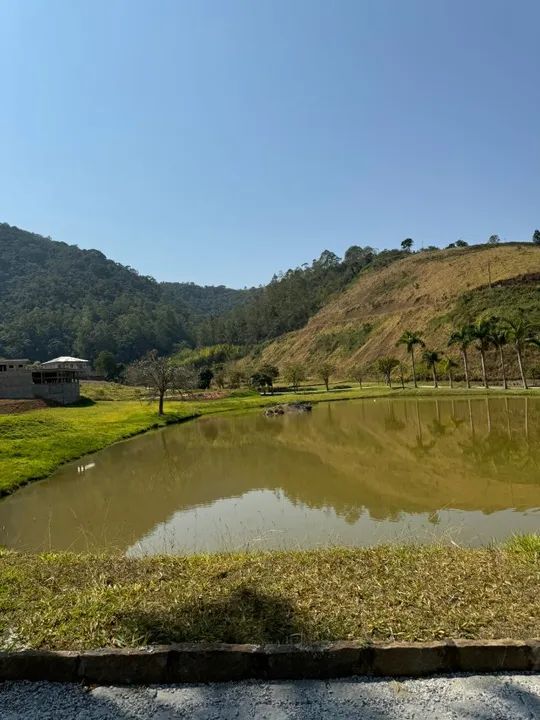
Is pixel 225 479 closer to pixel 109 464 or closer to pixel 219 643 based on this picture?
pixel 109 464

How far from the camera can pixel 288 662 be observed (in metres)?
4.75

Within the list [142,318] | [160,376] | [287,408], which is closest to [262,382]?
[287,408]

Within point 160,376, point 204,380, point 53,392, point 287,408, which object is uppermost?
point 160,376

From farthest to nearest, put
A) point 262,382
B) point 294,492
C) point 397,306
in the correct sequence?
point 397,306 → point 262,382 → point 294,492

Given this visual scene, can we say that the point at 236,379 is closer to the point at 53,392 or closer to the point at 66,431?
the point at 53,392

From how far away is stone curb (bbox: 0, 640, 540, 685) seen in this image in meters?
4.72

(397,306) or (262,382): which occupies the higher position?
(397,306)

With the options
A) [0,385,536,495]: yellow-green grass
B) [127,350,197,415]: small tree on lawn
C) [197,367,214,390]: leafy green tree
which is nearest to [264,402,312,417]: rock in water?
[0,385,536,495]: yellow-green grass

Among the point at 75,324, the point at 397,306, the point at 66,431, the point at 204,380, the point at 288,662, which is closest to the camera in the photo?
the point at 288,662

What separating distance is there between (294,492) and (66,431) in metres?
19.9

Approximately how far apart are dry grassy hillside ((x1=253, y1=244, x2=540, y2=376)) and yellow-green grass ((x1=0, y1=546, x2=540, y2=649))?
74175 millimetres

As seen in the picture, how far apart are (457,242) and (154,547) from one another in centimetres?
15576

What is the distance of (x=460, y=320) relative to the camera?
269ft

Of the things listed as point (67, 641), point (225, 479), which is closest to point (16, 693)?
point (67, 641)
